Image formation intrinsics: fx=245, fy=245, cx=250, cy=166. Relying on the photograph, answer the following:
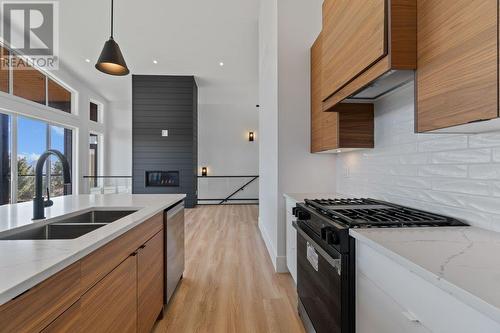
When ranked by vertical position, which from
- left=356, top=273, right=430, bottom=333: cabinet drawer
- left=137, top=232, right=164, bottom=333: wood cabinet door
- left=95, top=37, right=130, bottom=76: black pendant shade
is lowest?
left=137, top=232, right=164, bottom=333: wood cabinet door

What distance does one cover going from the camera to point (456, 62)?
837 mm

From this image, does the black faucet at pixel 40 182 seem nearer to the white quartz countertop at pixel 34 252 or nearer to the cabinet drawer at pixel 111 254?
the white quartz countertop at pixel 34 252

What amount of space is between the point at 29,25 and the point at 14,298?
233 inches

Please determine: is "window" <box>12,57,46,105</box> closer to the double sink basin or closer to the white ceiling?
the white ceiling

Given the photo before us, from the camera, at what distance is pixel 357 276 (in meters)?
1.07

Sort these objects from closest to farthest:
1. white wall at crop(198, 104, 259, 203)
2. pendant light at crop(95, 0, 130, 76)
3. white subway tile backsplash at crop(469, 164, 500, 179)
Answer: white subway tile backsplash at crop(469, 164, 500, 179) → pendant light at crop(95, 0, 130, 76) → white wall at crop(198, 104, 259, 203)

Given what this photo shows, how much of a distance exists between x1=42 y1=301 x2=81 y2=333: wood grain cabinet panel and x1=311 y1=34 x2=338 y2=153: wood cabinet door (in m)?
1.89

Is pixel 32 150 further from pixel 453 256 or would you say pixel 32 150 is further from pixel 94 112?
pixel 453 256

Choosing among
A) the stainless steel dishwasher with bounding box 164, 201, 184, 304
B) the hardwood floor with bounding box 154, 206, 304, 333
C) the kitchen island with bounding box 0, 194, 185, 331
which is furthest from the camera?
the stainless steel dishwasher with bounding box 164, 201, 184, 304

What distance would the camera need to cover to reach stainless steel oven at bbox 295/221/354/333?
1.11 metres

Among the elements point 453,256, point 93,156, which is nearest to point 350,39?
point 453,256

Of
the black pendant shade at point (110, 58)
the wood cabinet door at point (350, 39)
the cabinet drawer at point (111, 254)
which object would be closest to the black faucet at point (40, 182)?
the cabinet drawer at point (111, 254)

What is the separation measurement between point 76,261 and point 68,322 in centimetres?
19

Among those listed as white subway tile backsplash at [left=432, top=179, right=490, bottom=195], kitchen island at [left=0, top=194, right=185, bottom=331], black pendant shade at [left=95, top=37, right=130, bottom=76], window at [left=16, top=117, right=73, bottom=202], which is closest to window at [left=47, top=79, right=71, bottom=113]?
window at [left=16, top=117, right=73, bottom=202]
